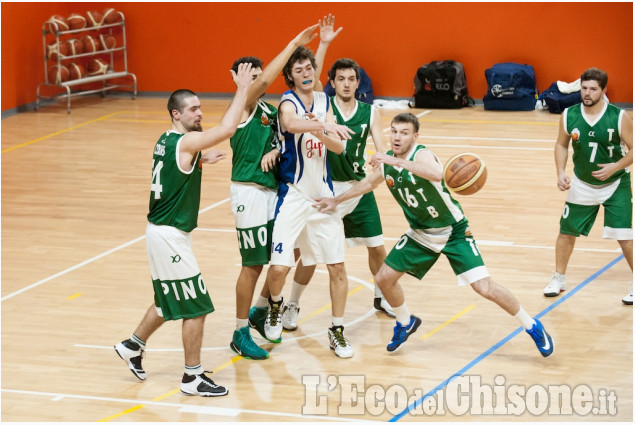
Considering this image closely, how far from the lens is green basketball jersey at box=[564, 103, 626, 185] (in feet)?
26.1

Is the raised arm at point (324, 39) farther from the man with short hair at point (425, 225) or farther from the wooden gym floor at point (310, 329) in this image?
the wooden gym floor at point (310, 329)

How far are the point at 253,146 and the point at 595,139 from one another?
2833 millimetres

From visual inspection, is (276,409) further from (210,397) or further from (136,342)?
(136,342)

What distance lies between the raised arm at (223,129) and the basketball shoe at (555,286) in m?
3.45

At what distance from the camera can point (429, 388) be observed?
21.4 ft

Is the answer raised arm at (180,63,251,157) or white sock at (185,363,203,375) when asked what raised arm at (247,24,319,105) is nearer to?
raised arm at (180,63,251,157)

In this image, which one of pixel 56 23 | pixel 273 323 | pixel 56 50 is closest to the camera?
pixel 273 323

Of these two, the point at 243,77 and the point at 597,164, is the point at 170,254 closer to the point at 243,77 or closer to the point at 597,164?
the point at 243,77

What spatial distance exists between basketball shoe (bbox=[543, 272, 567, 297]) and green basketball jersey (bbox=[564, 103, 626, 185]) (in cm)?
85

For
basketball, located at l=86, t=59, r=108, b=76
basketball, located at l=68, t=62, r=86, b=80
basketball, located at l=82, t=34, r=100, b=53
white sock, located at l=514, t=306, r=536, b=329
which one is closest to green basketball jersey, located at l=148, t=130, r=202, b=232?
white sock, located at l=514, t=306, r=536, b=329

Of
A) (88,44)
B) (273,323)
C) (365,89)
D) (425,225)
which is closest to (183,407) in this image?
(273,323)

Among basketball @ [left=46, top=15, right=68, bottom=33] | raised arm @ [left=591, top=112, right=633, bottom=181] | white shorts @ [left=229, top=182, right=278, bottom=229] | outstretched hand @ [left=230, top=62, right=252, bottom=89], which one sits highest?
outstretched hand @ [left=230, top=62, right=252, bottom=89]

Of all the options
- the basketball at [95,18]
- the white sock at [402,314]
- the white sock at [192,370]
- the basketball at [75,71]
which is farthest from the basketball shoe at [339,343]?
the basketball at [95,18]

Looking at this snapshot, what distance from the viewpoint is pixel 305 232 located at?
282 inches
